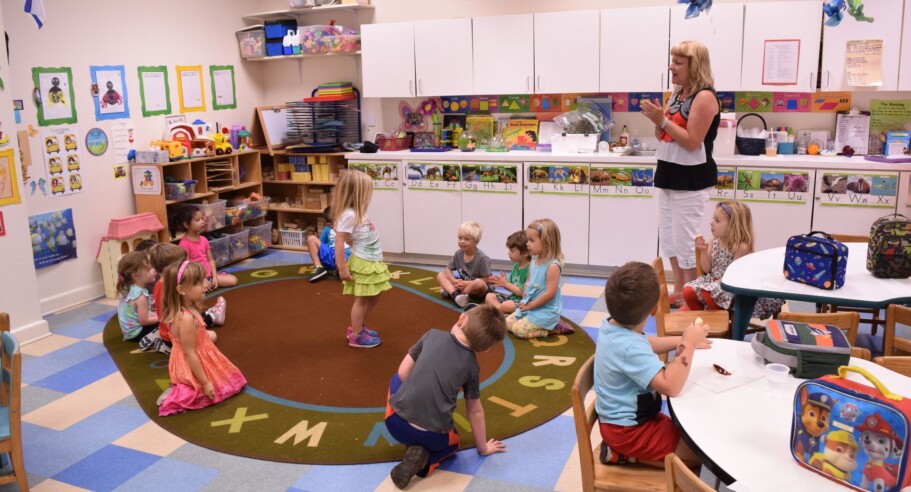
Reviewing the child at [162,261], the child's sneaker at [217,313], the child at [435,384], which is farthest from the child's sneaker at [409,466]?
the child's sneaker at [217,313]

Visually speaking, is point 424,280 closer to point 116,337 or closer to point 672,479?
point 116,337

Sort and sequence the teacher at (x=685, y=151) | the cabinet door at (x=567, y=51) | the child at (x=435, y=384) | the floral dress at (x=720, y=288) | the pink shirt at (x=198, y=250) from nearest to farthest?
the child at (x=435, y=384)
the floral dress at (x=720, y=288)
the teacher at (x=685, y=151)
the pink shirt at (x=198, y=250)
the cabinet door at (x=567, y=51)

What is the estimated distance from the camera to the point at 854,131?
592 centimetres

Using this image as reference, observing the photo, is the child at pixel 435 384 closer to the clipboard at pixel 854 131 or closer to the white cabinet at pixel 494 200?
the white cabinet at pixel 494 200

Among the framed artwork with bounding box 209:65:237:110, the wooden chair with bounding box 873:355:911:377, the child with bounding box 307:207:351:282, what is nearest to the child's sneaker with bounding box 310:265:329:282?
the child with bounding box 307:207:351:282

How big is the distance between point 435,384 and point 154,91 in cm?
496

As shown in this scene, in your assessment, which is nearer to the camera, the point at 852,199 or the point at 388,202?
the point at 852,199

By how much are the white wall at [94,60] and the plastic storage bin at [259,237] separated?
3.86 feet

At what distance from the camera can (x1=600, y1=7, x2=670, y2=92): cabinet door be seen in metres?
5.95

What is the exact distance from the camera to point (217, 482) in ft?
10.7

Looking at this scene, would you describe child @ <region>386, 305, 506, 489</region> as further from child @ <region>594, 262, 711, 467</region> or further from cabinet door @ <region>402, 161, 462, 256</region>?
cabinet door @ <region>402, 161, 462, 256</region>

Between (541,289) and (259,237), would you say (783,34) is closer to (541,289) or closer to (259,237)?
(541,289)

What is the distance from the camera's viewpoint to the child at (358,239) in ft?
14.5

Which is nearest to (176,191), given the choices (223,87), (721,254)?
(223,87)
